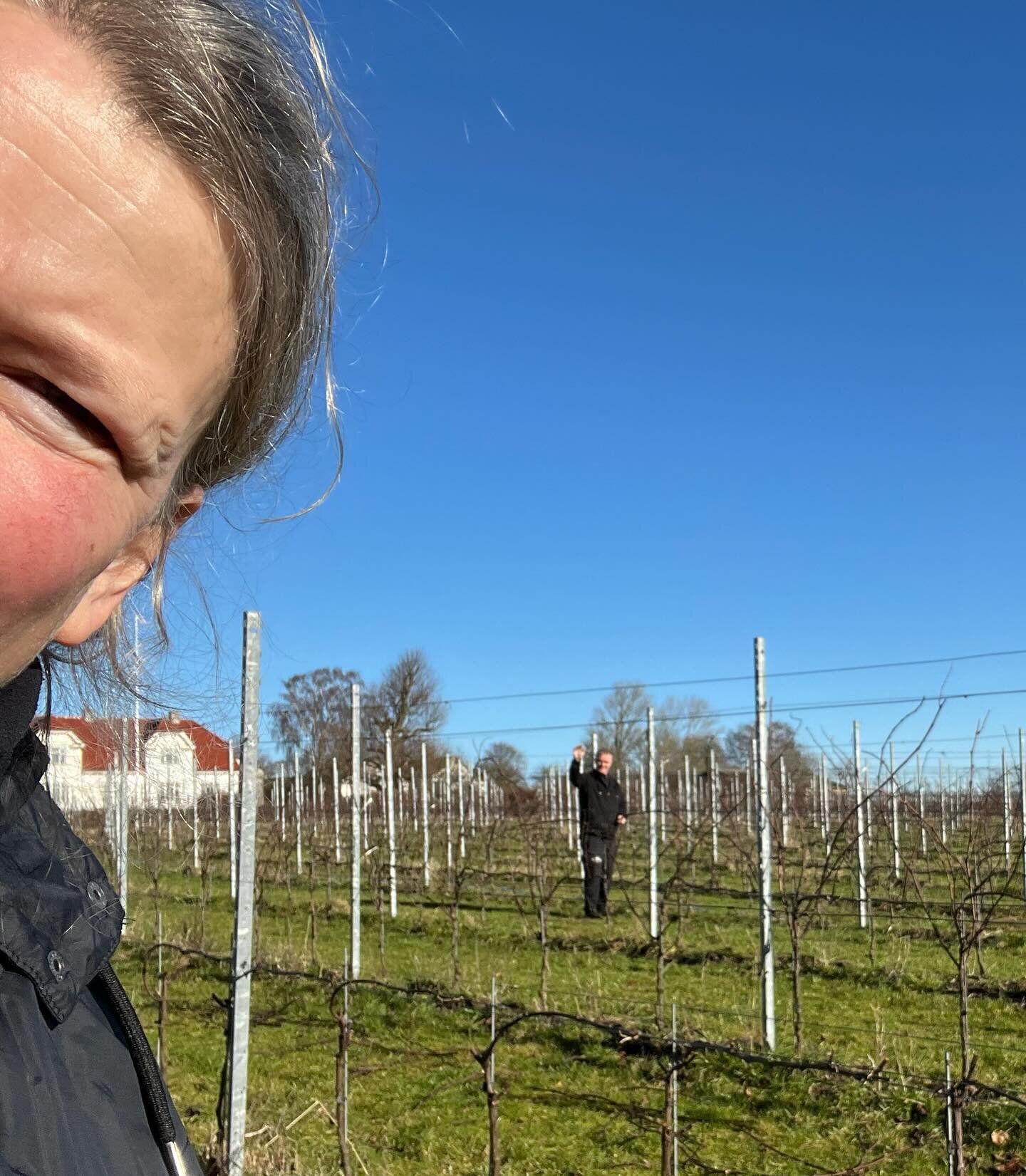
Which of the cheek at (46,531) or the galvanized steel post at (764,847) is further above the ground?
the cheek at (46,531)

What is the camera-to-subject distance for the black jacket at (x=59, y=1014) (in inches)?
27.0

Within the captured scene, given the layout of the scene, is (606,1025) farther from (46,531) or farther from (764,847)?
(46,531)

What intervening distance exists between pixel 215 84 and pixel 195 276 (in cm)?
12

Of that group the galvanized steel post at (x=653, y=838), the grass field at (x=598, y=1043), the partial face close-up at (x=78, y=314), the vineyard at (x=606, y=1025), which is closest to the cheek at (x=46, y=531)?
the partial face close-up at (x=78, y=314)

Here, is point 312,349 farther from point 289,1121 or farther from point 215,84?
point 289,1121

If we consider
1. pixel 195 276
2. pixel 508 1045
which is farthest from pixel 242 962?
pixel 195 276

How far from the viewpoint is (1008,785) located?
17.8 meters

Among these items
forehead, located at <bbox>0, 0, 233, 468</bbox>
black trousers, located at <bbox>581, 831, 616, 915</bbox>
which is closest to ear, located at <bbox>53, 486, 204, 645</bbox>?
forehead, located at <bbox>0, 0, 233, 468</bbox>

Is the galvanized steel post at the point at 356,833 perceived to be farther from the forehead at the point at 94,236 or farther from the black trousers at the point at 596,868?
the forehead at the point at 94,236

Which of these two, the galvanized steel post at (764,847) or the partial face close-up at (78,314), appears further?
the galvanized steel post at (764,847)

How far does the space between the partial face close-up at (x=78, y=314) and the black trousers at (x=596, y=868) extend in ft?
40.2

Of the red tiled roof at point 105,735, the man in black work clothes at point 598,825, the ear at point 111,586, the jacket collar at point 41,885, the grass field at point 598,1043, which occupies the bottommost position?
the grass field at point 598,1043

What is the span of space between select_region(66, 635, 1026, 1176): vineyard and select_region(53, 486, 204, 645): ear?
48cm

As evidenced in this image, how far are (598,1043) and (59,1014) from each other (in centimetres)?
690
